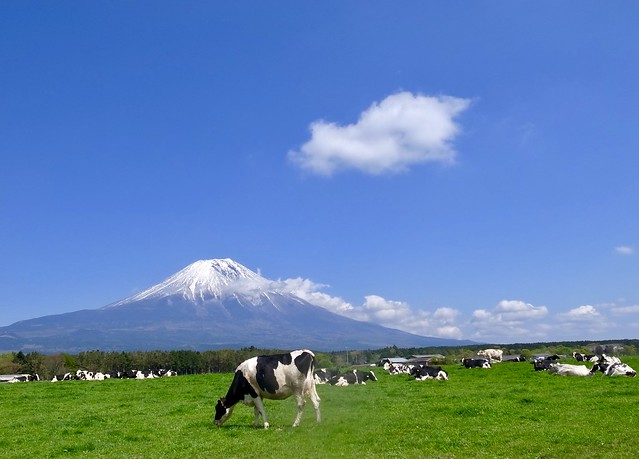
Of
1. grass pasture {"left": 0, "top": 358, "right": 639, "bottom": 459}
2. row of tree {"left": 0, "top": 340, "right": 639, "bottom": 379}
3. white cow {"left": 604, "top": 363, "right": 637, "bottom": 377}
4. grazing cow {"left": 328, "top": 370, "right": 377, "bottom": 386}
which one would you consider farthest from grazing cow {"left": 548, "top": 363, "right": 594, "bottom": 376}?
row of tree {"left": 0, "top": 340, "right": 639, "bottom": 379}

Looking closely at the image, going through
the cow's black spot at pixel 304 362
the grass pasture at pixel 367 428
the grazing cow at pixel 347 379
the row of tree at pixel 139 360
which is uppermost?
the cow's black spot at pixel 304 362

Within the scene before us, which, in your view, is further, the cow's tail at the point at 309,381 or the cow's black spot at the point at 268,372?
the cow's black spot at the point at 268,372

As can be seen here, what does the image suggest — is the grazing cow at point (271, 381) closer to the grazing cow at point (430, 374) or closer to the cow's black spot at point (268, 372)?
the cow's black spot at point (268, 372)

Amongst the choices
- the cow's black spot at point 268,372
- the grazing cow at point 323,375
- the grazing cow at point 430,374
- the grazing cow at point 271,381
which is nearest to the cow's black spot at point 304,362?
the grazing cow at point 271,381

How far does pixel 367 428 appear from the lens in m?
13.6

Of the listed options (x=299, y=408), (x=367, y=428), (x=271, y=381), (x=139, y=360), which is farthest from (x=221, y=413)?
(x=139, y=360)

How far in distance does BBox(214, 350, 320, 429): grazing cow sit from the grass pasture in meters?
0.61

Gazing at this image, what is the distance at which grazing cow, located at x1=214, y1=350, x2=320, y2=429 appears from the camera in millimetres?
15000

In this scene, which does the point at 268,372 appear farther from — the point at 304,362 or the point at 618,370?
the point at 618,370

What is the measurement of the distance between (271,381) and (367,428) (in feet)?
9.65

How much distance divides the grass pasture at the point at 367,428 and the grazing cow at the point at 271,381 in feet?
2.01

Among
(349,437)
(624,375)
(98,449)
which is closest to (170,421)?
(98,449)

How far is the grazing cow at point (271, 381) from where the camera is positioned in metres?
15.0

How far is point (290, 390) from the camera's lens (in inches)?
595
